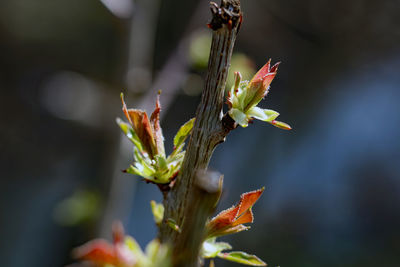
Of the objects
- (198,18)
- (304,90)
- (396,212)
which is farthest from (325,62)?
(198,18)

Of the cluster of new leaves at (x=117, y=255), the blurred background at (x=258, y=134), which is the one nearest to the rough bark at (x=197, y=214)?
the cluster of new leaves at (x=117, y=255)

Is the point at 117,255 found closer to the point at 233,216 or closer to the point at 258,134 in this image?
the point at 233,216

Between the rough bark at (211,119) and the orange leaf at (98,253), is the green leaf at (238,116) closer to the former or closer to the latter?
the rough bark at (211,119)

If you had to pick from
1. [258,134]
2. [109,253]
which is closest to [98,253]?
[109,253]

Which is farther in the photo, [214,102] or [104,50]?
[104,50]

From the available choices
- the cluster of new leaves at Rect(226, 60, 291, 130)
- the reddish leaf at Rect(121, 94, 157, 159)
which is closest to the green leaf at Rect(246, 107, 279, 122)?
the cluster of new leaves at Rect(226, 60, 291, 130)

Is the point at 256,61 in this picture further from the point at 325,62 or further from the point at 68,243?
the point at 68,243
